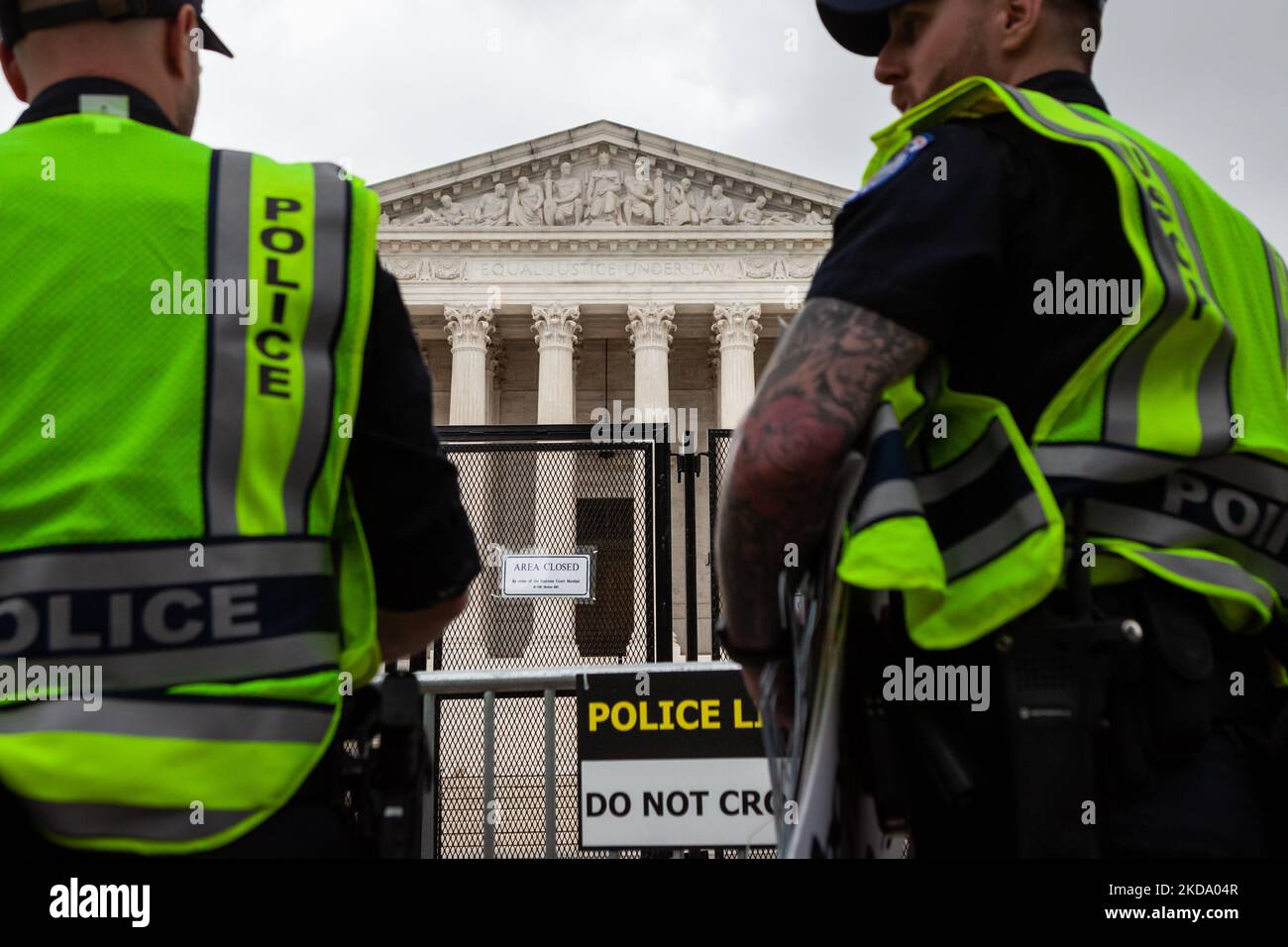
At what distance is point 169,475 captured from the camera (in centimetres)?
172

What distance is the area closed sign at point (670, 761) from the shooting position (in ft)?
16.8

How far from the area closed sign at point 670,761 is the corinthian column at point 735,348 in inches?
1118

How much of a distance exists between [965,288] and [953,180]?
199 millimetres

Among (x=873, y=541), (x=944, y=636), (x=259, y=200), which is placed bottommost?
(x=944, y=636)

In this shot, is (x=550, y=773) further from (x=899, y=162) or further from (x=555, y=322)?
(x=555, y=322)

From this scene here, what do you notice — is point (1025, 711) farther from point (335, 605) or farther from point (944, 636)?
point (335, 605)

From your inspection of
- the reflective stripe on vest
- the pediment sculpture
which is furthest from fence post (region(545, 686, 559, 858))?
the pediment sculpture

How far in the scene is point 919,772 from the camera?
6.02 feet

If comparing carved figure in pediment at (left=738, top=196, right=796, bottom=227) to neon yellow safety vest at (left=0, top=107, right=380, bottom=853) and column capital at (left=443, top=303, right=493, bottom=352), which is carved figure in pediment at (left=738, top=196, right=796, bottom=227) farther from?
neon yellow safety vest at (left=0, top=107, right=380, bottom=853)

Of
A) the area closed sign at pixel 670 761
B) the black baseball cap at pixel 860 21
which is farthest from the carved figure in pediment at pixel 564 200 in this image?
the black baseball cap at pixel 860 21

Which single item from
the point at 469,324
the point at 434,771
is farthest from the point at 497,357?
the point at 434,771

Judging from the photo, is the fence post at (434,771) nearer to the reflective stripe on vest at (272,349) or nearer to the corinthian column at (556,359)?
the reflective stripe on vest at (272,349)

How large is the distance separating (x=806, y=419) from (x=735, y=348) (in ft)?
→ 107
